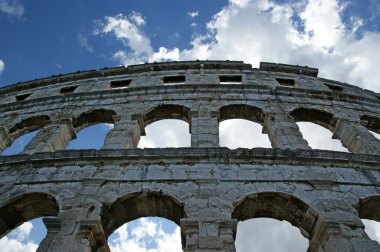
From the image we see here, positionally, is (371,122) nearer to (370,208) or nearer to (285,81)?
(285,81)

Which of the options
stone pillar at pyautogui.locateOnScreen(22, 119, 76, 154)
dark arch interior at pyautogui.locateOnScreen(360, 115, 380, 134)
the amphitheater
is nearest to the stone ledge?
the amphitheater

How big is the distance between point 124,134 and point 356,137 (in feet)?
21.6

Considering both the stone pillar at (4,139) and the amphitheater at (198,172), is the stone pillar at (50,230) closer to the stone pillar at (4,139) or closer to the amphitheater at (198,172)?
the amphitheater at (198,172)

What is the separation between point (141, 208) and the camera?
8297 mm

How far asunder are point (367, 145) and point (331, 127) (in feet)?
6.68

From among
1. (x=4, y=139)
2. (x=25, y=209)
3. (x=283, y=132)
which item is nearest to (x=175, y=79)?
(x=283, y=132)

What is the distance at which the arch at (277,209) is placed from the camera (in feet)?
25.9

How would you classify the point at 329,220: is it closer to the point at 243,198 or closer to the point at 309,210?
the point at 309,210

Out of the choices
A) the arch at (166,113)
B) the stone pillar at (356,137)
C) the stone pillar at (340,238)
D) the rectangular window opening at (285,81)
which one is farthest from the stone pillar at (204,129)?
the rectangular window opening at (285,81)

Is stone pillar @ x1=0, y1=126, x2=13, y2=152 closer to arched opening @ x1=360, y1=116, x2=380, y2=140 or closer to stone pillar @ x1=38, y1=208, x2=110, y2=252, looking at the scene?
stone pillar @ x1=38, y1=208, x2=110, y2=252

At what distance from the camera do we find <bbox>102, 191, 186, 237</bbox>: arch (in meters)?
7.97

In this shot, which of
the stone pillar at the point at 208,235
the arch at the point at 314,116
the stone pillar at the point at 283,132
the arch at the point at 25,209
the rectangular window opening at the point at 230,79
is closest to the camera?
the stone pillar at the point at 208,235

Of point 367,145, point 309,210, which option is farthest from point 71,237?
point 367,145

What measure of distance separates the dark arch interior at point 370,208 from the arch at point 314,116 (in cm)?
436
